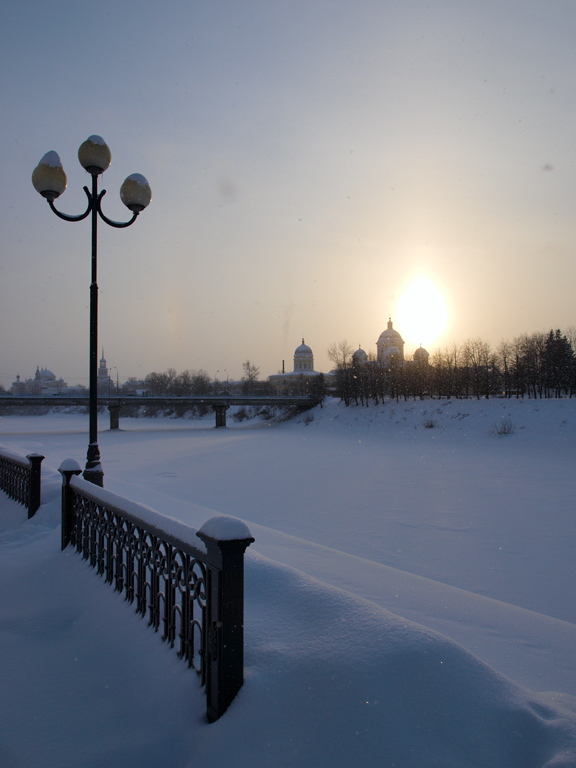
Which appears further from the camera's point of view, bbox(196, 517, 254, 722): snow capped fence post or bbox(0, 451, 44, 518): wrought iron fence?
bbox(0, 451, 44, 518): wrought iron fence

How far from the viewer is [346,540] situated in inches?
407

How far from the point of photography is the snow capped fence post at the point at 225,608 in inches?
107

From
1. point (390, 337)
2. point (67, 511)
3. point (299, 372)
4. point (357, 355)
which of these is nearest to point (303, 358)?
point (299, 372)

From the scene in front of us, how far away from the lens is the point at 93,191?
755 centimetres

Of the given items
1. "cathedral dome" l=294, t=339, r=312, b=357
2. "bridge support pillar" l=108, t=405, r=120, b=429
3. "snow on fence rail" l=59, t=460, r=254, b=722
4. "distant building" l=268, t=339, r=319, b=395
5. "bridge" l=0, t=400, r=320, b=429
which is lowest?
"bridge support pillar" l=108, t=405, r=120, b=429

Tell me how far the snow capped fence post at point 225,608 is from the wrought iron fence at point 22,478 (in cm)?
614

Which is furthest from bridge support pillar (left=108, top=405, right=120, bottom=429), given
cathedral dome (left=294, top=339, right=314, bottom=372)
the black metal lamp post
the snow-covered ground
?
cathedral dome (left=294, top=339, right=314, bottom=372)

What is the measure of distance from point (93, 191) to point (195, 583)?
6461 millimetres

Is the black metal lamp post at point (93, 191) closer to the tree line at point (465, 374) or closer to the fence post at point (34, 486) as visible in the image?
the fence post at point (34, 486)

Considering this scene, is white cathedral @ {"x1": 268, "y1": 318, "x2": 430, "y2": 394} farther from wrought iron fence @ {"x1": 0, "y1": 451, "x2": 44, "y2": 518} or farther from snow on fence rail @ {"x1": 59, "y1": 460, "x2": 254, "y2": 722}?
snow on fence rail @ {"x1": 59, "y1": 460, "x2": 254, "y2": 722}

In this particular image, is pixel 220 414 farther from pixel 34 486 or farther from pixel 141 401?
pixel 34 486

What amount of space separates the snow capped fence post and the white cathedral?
8444 centimetres

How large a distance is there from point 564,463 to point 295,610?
934 inches

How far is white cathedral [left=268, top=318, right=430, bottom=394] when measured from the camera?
312 ft
